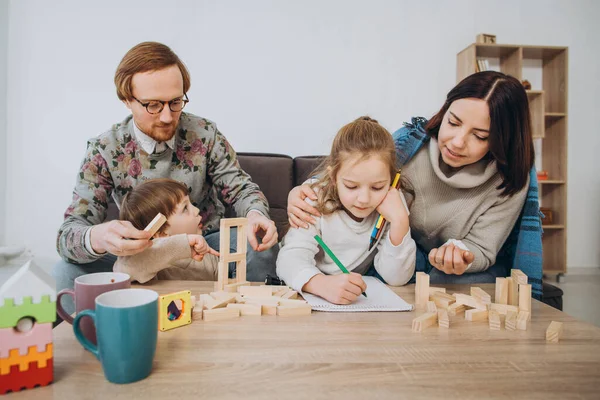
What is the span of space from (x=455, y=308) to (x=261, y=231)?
575mm

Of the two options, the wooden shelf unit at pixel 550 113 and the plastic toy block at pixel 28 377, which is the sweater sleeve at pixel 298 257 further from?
the wooden shelf unit at pixel 550 113

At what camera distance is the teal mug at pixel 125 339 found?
1.88ft

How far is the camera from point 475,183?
134 centimetres

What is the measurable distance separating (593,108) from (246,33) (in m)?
3.05

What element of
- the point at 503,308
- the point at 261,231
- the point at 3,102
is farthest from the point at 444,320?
the point at 3,102

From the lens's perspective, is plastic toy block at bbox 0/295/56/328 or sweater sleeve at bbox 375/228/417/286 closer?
plastic toy block at bbox 0/295/56/328

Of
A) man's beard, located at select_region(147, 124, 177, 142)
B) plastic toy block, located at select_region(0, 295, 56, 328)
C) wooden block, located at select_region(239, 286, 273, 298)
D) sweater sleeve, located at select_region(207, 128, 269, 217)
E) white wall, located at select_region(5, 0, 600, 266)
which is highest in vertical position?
white wall, located at select_region(5, 0, 600, 266)

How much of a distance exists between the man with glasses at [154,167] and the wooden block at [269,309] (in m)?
0.29

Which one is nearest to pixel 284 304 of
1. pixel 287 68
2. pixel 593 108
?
pixel 287 68

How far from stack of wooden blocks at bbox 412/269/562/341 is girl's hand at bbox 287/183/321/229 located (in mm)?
361

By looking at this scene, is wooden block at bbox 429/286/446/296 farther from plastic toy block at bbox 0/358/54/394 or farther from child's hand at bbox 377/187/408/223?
plastic toy block at bbox 0/358/54/394

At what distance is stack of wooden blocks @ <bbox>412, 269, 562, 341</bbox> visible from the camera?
84 centimetres

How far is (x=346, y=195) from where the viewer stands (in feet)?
3.84

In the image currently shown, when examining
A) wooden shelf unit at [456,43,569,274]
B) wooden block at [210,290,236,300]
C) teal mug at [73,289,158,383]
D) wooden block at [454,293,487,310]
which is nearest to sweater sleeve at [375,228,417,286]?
wooden block at [454,293,487,310]
